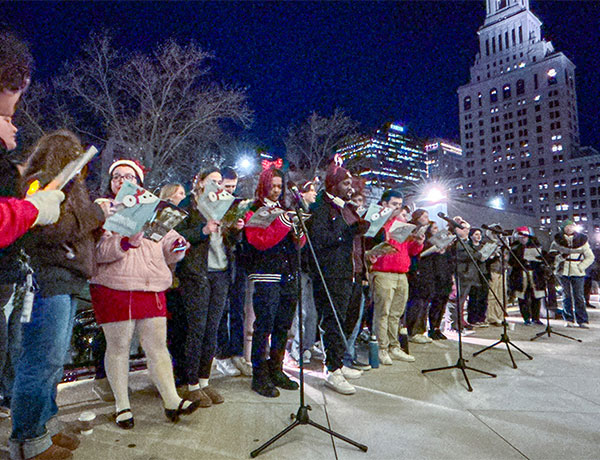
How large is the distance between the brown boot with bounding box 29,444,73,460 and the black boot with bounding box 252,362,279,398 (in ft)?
5.19

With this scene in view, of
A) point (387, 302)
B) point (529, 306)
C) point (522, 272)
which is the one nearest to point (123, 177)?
point (387, 302)

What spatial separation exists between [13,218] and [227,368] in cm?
312

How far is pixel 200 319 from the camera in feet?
11.1

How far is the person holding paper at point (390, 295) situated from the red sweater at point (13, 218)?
12.5 feet

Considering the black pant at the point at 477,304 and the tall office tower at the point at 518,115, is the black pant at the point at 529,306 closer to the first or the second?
A: the black pant at the point at 477,304

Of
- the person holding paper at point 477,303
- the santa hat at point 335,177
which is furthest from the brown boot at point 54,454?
the person holding paper at point 477,303

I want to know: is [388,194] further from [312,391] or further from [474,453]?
[474,453]

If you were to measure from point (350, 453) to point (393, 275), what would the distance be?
110 inches

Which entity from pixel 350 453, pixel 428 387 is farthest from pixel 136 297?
pixel 428 387

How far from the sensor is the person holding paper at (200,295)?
11.0ft

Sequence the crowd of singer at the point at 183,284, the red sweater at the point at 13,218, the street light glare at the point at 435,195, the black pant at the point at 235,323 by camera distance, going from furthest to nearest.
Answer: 1. the street light glare at the point at 435,195
2. the black pant at the point at 235,323
3. the crowd of singer at the point at 183,284
4. the red sweater at the point at 13,218

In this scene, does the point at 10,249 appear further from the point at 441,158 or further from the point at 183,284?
the point at 441,158

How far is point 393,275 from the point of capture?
503cm

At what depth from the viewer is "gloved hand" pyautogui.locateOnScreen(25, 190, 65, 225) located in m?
1.80
